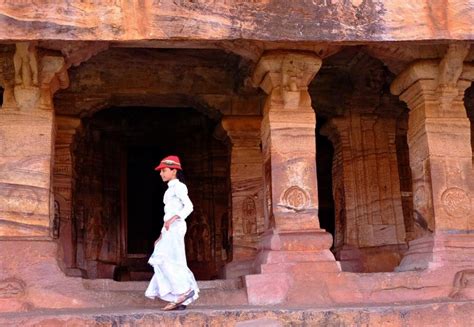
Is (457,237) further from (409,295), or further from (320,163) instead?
(320,163)

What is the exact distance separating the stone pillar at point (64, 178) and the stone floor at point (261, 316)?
2670 mm

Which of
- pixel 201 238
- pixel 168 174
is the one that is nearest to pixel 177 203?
pixel 168 174

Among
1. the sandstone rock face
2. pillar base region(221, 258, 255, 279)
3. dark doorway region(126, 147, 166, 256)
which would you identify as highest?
the sandstone rock face

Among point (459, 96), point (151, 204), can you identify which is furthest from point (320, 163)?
point (459, 96)

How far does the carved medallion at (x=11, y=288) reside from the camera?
6.45 meters

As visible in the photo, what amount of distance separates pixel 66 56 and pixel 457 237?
14.9ft

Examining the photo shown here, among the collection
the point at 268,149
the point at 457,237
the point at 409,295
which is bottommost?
the point at 409,295

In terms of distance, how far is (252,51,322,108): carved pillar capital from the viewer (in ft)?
24.0

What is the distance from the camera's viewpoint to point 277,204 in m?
7.21

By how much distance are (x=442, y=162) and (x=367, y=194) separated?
209cm

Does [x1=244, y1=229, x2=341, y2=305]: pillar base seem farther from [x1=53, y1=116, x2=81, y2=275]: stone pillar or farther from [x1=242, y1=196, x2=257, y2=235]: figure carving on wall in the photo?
[x1=53, y1=116, x2=81, y2=275]: stone pillar

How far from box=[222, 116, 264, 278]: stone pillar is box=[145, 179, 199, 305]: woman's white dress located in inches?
104

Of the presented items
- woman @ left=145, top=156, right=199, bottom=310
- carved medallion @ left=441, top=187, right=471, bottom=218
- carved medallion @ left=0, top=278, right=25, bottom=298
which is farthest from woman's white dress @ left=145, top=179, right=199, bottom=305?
carved medallion @ left=441, top=187, right=471, bottom=218

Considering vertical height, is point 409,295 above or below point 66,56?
below
